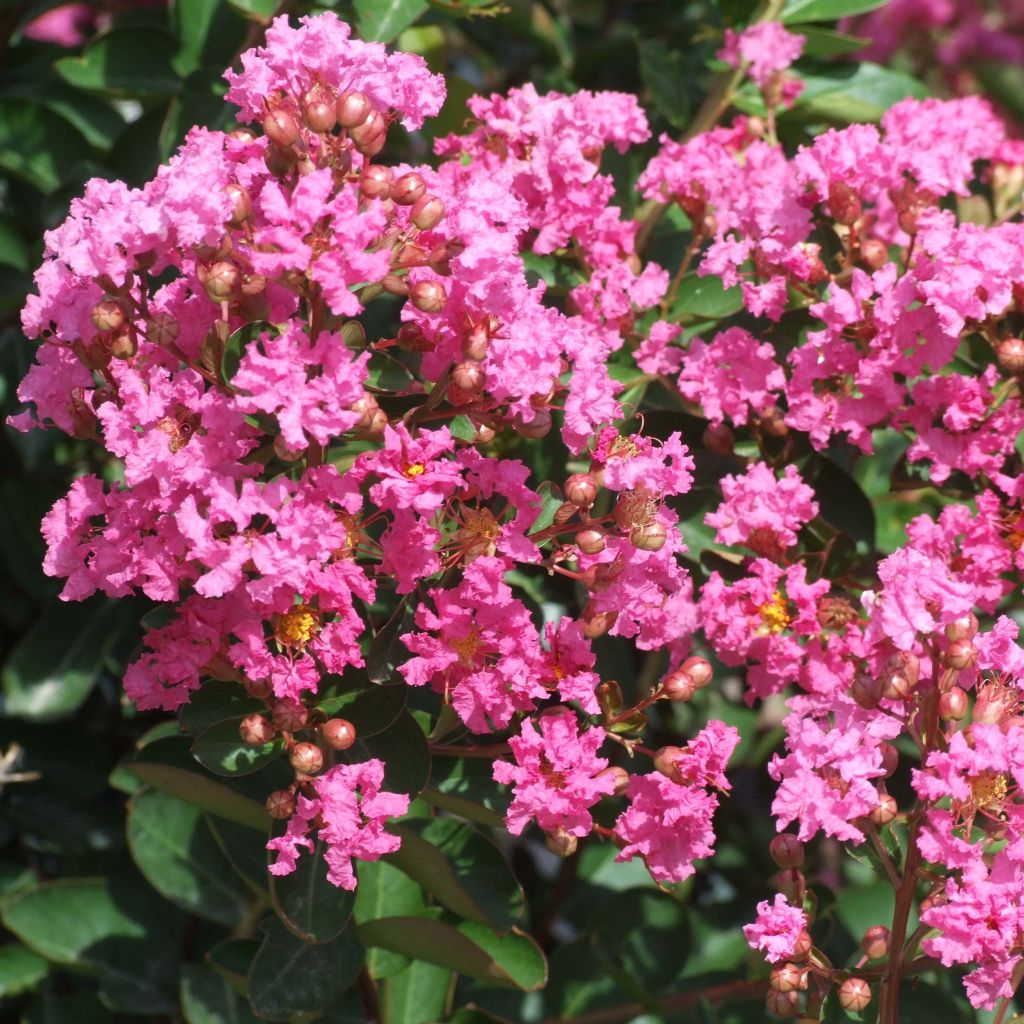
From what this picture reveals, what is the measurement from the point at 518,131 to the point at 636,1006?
1.02m

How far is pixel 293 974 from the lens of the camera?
150cm

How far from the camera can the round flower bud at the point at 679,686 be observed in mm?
1402

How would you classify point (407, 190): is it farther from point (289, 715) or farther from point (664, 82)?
point (664, 82)

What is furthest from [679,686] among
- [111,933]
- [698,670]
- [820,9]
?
[820,9]

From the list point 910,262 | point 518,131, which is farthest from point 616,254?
point 910,262

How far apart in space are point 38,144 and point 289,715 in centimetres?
108

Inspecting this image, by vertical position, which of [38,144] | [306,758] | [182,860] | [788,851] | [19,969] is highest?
[38,144]

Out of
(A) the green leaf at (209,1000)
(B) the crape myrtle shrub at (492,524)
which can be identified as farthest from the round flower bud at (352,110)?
(A) the green leaf at (209,1000)

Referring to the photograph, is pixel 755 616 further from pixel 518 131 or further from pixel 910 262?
pixel 518 131

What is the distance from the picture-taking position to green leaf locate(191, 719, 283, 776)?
1.33m

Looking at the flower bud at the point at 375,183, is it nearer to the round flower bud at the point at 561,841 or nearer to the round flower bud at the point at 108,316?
the round flower bud at the point at 108,316

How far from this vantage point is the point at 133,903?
1863 millimetres

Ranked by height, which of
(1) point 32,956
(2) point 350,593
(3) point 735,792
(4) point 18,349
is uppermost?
(2) point 350,593

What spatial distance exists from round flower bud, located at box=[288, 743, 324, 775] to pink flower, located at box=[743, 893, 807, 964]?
1.29 feet
